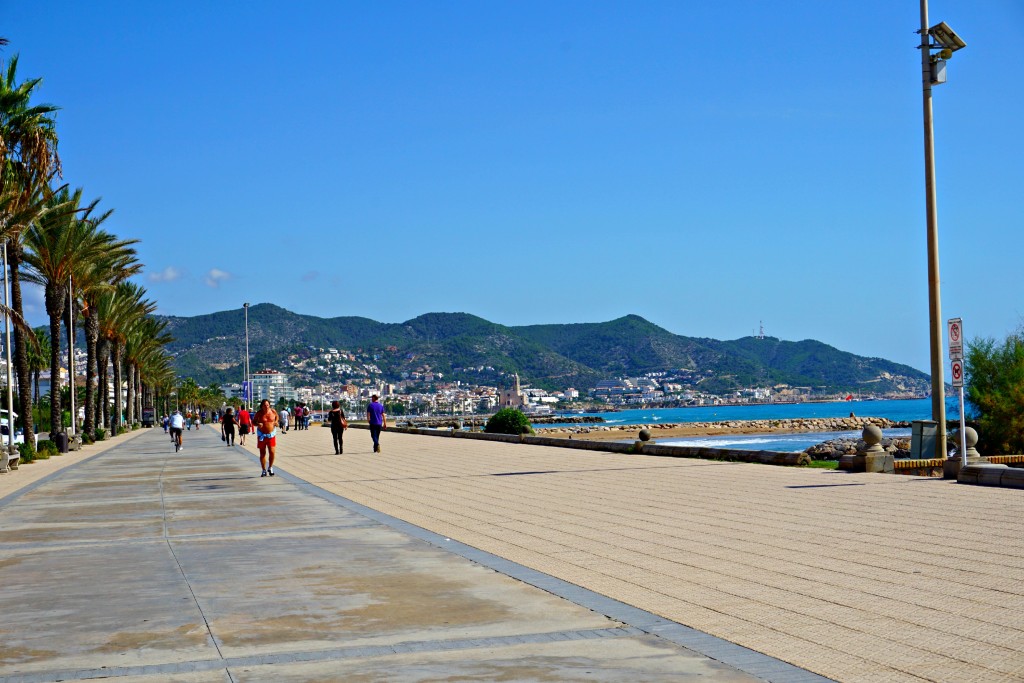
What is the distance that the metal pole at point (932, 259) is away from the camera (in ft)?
62.1

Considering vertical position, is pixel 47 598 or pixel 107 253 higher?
pixel 107 253

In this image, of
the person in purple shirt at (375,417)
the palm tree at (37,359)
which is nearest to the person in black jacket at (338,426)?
the person in purple shirt at (375,417)

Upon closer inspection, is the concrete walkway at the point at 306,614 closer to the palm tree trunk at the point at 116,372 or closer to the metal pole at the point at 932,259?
the metal pole at the point at 932,259

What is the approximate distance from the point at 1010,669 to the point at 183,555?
7749 millimetres

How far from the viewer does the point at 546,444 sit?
35.2m

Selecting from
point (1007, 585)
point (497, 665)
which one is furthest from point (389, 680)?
point (1007, 585)

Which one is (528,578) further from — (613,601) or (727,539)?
(727,539)

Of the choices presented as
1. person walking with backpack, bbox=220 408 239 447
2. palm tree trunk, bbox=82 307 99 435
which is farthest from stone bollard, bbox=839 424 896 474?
palm tree trunk, bbox=82 307 99 435

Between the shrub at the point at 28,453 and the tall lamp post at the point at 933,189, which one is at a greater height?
the tall lamp post at the point at 933,189

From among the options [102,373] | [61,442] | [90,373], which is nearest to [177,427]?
[61,442]

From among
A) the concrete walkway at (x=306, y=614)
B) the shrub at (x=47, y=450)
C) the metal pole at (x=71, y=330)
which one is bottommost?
the shrub at (x=47, y=450)

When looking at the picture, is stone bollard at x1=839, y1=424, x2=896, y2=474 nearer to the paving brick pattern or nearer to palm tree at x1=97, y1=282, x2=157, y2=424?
the paving brick pattern

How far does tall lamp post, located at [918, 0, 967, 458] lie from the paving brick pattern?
1.75 m

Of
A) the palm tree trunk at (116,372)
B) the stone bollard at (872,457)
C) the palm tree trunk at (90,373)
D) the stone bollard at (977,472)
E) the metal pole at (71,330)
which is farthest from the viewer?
the palm tree trunk at (116,372)
